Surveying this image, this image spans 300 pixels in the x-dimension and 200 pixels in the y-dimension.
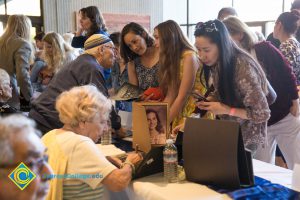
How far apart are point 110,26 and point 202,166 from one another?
7961mm

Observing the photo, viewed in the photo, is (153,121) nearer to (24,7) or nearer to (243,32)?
(243,32)

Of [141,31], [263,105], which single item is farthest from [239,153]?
[141,31]

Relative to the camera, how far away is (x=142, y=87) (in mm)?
2541

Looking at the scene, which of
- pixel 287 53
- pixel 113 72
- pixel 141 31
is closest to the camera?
pixel 141 31

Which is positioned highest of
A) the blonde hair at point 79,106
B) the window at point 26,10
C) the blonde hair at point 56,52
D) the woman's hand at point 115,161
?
the window at point 26,10

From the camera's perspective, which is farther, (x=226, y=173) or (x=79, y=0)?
(x=79, y=0)

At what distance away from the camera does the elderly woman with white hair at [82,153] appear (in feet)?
4.45

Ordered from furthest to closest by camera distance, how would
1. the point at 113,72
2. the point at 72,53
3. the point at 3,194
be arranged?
the point at 72,53, the point at 113,72, the point at 3,194

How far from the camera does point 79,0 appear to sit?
8.56m

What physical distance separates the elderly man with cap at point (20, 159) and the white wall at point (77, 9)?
24.4 feet

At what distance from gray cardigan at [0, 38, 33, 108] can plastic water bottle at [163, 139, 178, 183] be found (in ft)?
7.21

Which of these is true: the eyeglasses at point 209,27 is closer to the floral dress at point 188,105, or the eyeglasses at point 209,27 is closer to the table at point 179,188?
the floral dress at point 188,105

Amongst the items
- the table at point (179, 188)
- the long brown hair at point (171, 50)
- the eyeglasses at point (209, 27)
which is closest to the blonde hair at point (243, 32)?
the long brown hair at point (171, 50)

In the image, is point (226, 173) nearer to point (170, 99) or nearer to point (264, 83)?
A: point (264, 83)
